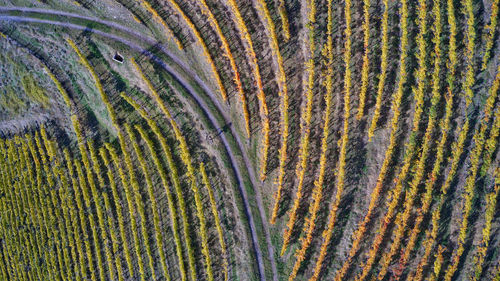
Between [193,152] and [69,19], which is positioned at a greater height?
[69,19]

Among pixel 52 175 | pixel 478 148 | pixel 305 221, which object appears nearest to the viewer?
pixel 478 148

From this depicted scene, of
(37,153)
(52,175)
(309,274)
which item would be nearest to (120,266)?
(52,175)

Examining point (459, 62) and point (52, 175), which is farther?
point (52, 175)

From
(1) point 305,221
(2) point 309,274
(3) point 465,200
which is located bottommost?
(2) point 309,274

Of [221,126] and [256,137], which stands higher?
[221,126]

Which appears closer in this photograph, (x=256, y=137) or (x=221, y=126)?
(x=256, y=137)

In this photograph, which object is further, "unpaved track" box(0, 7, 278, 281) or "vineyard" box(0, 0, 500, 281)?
"unpaved track" box(0, 7, 278, 281)

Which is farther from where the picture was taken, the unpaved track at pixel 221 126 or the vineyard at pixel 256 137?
the unpaved track at pixel 221 126

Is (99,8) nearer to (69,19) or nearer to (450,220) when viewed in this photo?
(69,19)
